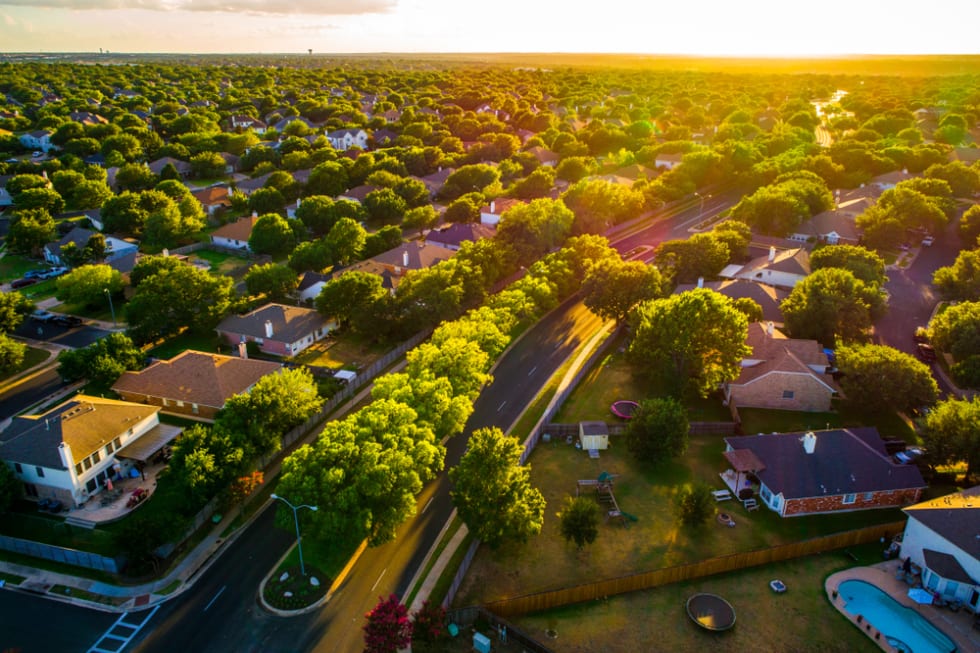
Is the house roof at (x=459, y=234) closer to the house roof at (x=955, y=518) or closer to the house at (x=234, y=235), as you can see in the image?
the house at (x=234, y=235)

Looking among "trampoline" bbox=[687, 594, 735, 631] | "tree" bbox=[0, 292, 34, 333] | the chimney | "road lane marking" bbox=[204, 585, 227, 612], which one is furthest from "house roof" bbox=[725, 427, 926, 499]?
"tree" bbox=[0, 292, 34, 333]

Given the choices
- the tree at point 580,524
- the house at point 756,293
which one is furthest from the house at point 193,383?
the house at point 756,293

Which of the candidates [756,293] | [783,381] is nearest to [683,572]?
[783,381]

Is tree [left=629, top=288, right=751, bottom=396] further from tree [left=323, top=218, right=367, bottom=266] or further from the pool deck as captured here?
tree [left=323, top=218, right=367, bottom=266]

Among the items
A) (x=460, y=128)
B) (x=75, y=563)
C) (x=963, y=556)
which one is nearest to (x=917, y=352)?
(x=963, y=556)

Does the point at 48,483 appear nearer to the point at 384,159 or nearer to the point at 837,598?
the point at 837,598

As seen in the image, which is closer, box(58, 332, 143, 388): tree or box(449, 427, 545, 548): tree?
box(449, 427, 545, 548): tree
